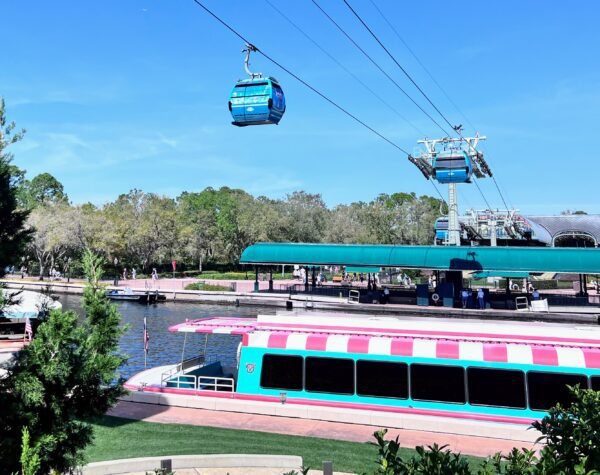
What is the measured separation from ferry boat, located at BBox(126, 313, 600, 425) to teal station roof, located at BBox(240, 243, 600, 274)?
1252 inches

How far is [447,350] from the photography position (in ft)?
55.0

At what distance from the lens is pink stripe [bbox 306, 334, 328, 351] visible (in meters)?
17.9

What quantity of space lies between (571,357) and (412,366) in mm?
4543

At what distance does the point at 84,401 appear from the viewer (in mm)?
9484

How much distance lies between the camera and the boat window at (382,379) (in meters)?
17.2

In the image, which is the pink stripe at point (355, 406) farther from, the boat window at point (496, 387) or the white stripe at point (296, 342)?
the white stripe at point (296, 342)

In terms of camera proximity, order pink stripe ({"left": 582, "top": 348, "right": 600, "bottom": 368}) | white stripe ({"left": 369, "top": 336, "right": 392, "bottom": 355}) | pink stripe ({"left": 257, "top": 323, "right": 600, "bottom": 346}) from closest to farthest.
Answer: pink stripe ({"left": 582, "top": 348, "right": 600, "bottom": 368})
pink stripe ({"left": 257, "top": 323, "right": 600, "bottom": 346})
white stripe ({"left": 369, "top": 336, "right": 392, "bottom": 355})

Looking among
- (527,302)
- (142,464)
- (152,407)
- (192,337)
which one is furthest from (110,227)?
(142,464)

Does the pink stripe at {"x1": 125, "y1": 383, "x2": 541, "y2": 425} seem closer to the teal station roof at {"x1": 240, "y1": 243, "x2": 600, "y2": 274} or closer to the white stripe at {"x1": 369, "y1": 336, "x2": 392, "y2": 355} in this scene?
the white stripe at {"x1": 369, "y1": 336, "x2": 392, "y2": 355}

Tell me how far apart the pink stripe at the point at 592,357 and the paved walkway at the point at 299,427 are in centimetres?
292

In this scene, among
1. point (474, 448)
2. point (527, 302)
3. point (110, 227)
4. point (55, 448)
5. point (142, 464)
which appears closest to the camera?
point (55, 448)

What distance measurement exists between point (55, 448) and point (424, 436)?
33.3 feet

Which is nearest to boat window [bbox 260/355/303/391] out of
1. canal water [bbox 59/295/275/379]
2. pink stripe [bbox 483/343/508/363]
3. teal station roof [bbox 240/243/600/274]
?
canal water [bbox 59/295/275/379]

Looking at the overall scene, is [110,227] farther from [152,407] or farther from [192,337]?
[152,407]
